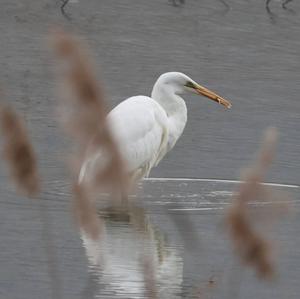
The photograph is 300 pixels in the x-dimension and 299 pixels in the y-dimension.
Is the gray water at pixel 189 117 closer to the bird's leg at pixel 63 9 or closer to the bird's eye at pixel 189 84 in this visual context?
the bird's leg at pixel 63 9

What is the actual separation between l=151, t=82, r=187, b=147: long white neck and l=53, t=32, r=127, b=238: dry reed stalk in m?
6.94

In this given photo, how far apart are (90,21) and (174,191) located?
8.68m

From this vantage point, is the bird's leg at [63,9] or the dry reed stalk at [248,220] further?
the bird's leg at [63,9]

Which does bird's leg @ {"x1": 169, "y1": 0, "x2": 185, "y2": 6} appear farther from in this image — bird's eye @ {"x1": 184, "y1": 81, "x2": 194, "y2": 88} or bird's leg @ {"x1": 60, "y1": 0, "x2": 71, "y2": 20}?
bird's eye @ {"x1": 184, "y1": 81, "x2": 194, "y2": 88}

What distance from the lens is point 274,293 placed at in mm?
6500

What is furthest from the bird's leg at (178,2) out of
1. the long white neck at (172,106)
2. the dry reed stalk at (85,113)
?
the dry reed stalk at (85,113)

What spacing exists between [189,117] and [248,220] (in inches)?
367

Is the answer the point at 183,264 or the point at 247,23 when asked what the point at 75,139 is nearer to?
the point at 183,264

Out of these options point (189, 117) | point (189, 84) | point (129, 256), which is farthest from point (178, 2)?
point (129, 256)

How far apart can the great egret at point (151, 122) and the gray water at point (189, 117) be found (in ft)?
0.89

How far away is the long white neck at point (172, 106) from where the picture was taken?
9.40m

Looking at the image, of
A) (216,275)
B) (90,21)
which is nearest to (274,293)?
(216,275)

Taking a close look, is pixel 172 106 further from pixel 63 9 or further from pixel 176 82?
pixel 63 9

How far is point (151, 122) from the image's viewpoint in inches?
347
